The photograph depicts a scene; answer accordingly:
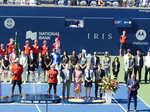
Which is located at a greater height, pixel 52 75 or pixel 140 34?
pixel 140 34

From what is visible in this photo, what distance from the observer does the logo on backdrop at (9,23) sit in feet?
127

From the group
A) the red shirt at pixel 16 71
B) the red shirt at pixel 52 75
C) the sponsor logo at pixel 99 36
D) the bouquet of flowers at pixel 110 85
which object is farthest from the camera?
the sponsor logo at pixel 99 36

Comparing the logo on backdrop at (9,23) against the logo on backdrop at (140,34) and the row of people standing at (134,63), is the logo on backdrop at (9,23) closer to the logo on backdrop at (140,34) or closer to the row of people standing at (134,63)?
the logo on backdrop at (140,34)

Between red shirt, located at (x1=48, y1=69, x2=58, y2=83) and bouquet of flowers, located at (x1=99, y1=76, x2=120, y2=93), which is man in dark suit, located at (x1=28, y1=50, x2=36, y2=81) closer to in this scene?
red shirt, located at (x1=48, y1=69, x2=58, y2=83)

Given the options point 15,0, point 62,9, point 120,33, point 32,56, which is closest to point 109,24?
point 120,33

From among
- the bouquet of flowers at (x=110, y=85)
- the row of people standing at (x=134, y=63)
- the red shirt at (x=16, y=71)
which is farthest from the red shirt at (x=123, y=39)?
the red shirt at (x=16, y=71)

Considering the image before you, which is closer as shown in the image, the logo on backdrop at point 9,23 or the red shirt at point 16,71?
the red shirt at point 16,71

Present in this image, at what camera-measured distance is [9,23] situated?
38625mm

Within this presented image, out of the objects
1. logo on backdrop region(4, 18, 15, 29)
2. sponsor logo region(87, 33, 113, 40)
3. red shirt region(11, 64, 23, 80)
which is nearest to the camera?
red shirt region(11, 64, 23, 80)

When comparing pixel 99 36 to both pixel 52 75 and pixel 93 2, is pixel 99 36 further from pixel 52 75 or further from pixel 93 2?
pixel 52 75

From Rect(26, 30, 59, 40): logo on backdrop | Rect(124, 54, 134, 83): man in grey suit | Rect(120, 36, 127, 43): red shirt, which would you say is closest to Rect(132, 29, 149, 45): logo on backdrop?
Rect(120, 36, 127, 43): red shirt

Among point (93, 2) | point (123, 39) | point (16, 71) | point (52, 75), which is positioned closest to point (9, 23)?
point (93, 2)

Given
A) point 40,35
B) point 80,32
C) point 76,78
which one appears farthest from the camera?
point 80,32

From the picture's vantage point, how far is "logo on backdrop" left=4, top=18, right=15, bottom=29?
38.6 metres
